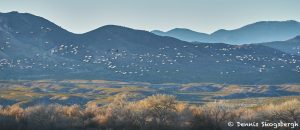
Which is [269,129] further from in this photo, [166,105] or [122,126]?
[122,126]

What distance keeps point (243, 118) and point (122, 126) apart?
53.3 ft

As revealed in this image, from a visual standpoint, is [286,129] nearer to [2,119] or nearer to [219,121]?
[219,121]

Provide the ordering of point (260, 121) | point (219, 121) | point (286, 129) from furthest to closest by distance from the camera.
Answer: point (219, 121), point (260, 121), point (286, 129)

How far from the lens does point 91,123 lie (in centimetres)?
7162

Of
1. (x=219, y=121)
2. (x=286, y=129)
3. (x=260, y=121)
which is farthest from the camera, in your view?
(x=219, y=121)

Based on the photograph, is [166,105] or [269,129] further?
[166,105]

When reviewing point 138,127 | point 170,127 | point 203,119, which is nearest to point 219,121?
point 203,119

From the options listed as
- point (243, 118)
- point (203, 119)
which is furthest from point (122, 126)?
point (243, 118)

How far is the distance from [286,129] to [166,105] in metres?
18.0

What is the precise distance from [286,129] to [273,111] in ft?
19.7

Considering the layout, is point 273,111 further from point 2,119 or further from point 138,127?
point 2,119

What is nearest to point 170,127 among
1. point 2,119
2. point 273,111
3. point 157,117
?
point 157,117

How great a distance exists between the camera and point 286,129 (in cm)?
5769

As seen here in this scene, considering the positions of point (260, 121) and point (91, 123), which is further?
point (91, 123)
